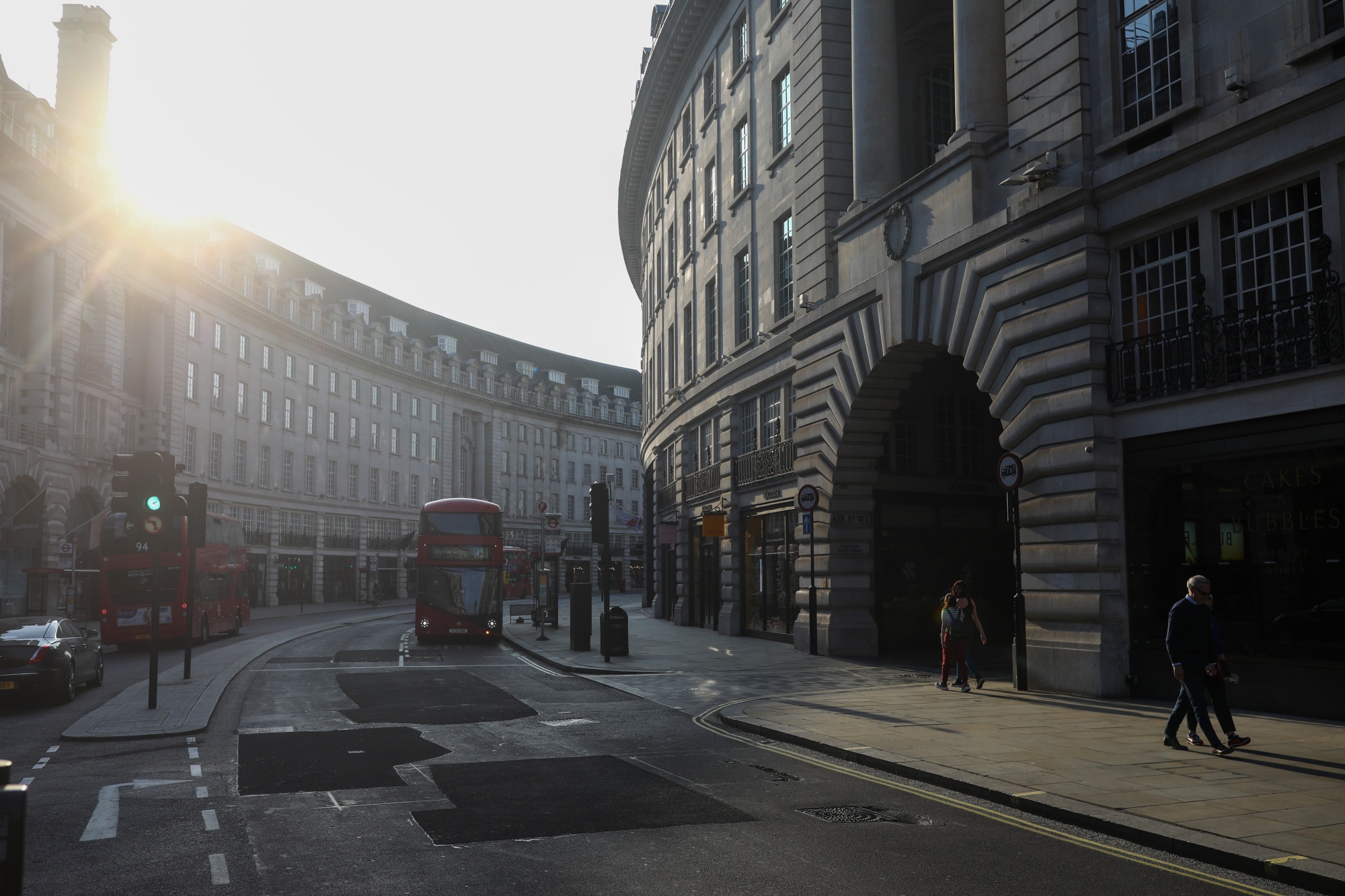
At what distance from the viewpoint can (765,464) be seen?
2789cm

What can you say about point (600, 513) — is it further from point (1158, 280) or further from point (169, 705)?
point (1158, 280)

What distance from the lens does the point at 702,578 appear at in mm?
34625

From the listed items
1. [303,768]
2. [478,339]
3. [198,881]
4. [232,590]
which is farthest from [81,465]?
[478,339]

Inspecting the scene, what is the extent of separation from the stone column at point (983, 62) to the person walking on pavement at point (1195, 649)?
34.0 ft

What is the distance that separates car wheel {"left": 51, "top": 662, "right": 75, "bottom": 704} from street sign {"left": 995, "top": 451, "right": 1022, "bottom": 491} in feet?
46.2

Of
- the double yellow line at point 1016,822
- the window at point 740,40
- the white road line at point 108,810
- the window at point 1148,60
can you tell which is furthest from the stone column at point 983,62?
the white road line at point 108,810

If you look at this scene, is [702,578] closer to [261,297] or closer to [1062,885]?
[1062,885]

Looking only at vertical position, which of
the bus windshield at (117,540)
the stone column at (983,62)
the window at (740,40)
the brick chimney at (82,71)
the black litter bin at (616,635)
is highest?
the brick chimney at (82,71)

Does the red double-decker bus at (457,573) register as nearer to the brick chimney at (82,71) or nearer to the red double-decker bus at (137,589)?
the red double-decker bus at (137,589)

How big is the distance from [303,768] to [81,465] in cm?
4319

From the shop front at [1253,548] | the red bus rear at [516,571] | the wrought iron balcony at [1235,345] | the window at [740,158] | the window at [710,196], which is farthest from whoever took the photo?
the red bus rear at [516,571]

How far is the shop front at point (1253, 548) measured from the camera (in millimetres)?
12367

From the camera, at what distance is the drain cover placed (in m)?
8.13

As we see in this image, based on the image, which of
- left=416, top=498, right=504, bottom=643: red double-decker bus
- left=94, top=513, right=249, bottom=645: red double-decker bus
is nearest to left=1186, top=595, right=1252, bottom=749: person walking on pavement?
left=416, top=498, right=504, bottom=643: red double-decker bus
